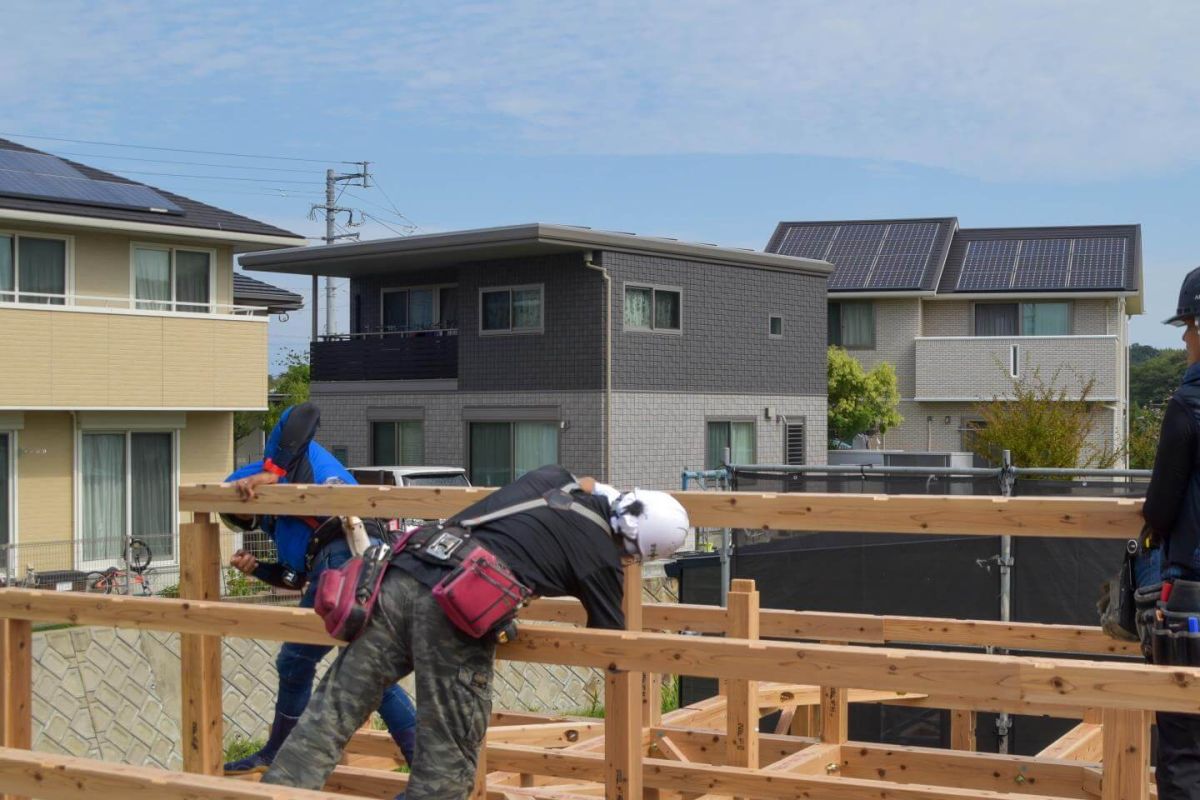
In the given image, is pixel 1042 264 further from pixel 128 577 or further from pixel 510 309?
pixel 128 577

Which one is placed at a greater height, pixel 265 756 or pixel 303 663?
pixel 303 663

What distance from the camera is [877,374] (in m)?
36.0

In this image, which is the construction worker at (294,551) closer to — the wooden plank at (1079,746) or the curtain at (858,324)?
the wooden plank at (1079,746)

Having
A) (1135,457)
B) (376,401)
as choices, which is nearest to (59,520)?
(376,401)

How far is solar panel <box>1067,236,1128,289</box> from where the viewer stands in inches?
1431

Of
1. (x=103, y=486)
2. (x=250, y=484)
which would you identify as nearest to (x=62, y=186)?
(x=103, y=486)

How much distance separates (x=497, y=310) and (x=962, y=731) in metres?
19.2

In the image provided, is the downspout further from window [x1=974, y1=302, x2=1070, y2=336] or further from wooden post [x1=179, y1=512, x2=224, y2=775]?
wooden post [x1=179, y1=512, x2=224, y2=775]

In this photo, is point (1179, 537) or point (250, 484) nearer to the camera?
point (1179, 537)

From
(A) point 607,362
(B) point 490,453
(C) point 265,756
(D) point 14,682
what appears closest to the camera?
(D) point 14,682

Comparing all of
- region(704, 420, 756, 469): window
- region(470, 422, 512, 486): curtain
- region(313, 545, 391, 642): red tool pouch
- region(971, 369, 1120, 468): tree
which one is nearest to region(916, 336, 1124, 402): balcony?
region(971, 369, 1120, 468): tree

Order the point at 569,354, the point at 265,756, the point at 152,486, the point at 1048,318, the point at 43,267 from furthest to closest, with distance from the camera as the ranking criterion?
the point at 1048,318 → the point at 569,354 → the point at 152,486 → the point at 43,267 → the point at 265,756

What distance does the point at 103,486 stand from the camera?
21109 millimetres

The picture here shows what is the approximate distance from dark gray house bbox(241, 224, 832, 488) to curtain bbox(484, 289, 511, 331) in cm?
4
